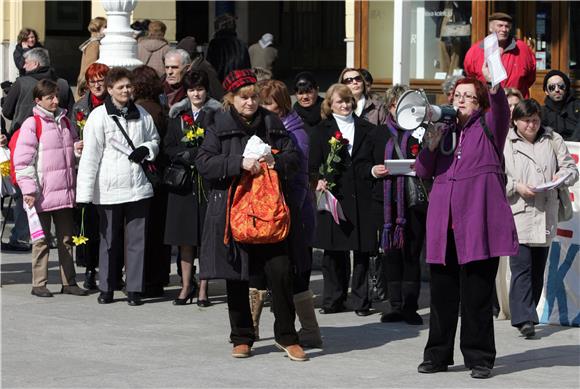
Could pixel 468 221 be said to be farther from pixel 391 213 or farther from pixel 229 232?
pixel 391 213

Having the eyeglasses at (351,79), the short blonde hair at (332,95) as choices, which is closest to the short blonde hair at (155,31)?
the eyeglasses at (351,79)

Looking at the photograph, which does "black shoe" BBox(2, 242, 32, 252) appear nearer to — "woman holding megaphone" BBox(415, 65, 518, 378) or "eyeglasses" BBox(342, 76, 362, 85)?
"eyeglasses" BBox(342, 76, 362, 85)

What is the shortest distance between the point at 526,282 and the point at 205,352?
2.50m

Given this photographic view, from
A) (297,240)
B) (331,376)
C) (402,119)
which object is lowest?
(331,376)

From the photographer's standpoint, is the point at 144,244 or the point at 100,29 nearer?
the point at 144,244

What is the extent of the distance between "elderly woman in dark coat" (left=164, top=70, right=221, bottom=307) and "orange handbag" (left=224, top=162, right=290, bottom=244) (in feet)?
8.08

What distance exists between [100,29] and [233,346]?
343 inches

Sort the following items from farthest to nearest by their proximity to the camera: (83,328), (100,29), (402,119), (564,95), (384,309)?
(100,29) → (564,95) → (384,309) → (83,328) → (402,119)

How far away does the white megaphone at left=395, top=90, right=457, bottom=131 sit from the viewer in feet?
29.5

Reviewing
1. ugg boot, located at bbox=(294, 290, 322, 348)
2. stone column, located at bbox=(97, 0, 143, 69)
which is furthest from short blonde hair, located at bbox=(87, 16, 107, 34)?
ugg boot, located at bbox=(294, 290, 322, 348)

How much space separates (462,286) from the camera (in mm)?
9305

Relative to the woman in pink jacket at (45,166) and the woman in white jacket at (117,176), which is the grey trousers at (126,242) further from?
the woman in pink jacket at (45,166)

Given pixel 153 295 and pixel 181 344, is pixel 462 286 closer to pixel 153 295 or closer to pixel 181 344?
pixel 181 344

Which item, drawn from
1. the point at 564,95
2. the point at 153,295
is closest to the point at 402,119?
the point at 153,295
